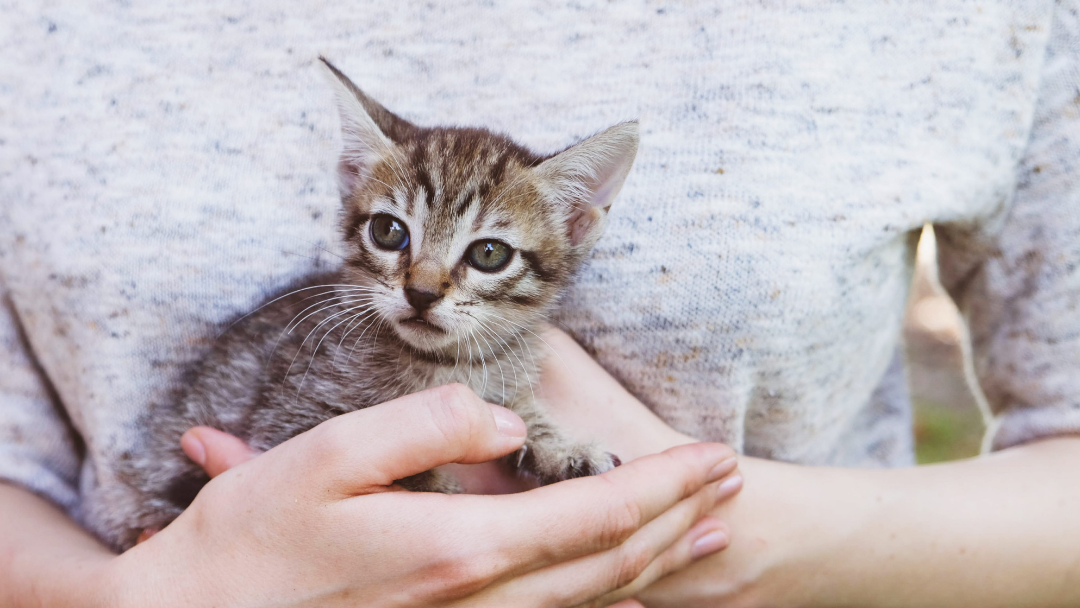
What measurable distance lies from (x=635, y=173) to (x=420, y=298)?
0.51 metres

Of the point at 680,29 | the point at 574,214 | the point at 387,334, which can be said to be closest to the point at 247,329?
the point at 387,334

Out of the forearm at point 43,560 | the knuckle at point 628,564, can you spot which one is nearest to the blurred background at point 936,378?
the knuckle at point 628,564

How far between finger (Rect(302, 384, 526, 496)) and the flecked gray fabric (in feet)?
1.37

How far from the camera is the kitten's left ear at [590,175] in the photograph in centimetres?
121

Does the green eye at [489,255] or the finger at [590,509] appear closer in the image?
the finger at [590,509]

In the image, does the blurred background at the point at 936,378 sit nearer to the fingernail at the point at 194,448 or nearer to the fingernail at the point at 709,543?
the fingernail at the point at 709,543

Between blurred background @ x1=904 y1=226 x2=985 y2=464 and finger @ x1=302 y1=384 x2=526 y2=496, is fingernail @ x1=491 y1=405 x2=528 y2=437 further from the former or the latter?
blurred background @ x1=904 y1=226 x2=985 y2=464

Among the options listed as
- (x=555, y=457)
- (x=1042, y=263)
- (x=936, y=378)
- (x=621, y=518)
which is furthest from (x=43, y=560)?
(x=936, y=378)

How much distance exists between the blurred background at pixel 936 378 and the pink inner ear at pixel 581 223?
227 centimetres

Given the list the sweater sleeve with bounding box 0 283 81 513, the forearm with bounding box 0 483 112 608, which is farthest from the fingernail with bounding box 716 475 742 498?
the sweater sleeve with bounding box 0 283 81 513

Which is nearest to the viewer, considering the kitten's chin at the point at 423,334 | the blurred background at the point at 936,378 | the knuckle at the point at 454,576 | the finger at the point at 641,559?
the knuckle at the point at 454,576

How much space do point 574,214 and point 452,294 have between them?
33 centimetres

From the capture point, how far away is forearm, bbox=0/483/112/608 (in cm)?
118

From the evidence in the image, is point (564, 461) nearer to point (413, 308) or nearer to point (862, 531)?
point (413, 308)
